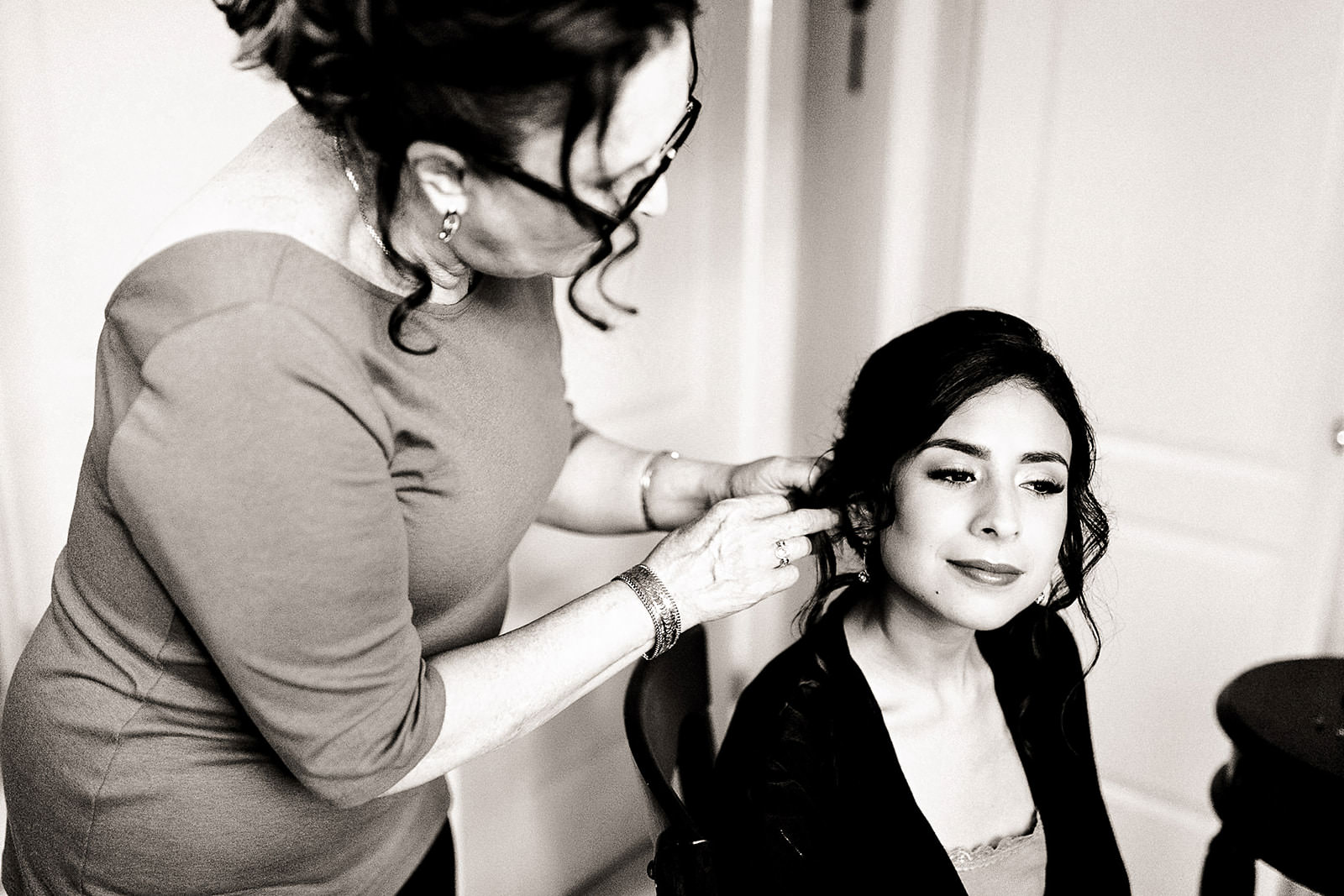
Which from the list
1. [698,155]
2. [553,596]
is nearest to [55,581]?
[553,596]

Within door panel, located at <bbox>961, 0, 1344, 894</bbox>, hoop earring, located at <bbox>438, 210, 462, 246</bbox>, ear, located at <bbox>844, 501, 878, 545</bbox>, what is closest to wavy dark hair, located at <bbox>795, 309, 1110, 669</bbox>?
ear, located at <bbox>844, 501, 878, 545</bbox>

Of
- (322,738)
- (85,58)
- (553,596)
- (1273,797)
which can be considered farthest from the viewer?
(553,596)

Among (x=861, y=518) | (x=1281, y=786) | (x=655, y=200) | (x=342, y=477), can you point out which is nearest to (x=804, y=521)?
(x=861, y=518)

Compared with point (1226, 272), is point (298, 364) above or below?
above

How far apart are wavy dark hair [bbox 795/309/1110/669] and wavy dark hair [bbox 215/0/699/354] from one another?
57 cm

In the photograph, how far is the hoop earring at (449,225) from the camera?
0.92 meters

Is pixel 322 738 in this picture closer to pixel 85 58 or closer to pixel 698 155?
pixel 85 58

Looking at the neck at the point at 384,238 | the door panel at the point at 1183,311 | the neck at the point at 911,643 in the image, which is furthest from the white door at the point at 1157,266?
the neck at the point at 384,238

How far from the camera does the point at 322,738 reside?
905 millimetres

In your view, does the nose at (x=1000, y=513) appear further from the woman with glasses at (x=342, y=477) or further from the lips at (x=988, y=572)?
the woman with glasses at (x=342, y=477)

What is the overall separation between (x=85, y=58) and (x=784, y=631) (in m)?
2.05

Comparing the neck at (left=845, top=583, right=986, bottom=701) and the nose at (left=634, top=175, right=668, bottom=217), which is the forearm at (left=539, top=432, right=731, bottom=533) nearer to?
the neck at (left=845, top=583, right=986, bottom=701)

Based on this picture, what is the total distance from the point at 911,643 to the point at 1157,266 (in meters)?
1.28

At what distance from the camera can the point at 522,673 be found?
1.03 m
